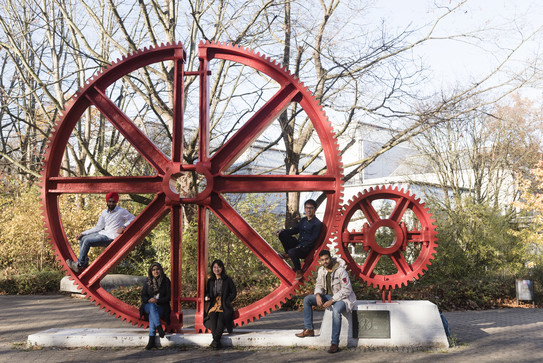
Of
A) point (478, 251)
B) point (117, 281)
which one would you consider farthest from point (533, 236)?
point (117, 281)

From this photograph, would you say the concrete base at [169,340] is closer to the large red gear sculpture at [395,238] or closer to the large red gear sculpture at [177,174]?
the large red gear sculpture at [177,174]

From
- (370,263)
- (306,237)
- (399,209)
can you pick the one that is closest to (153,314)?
(306,237)

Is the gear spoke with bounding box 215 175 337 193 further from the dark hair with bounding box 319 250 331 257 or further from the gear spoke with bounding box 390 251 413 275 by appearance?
the gear spoke with bounding box 390 251 413 275

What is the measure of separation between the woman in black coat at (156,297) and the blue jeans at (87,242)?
44.0 inches

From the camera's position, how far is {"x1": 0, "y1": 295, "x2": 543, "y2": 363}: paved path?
7.46 m

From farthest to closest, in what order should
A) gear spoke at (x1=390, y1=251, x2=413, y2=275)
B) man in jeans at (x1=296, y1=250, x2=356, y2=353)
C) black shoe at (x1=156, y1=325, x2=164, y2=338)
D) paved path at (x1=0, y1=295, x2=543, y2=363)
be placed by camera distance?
gear spoke at (x1=390, y1=251, x2=413, y2=275)
black shoe at (x1=156, y1=325, x2=164, y2=338)
man in jeans at (x1=296, y1=250, x2=356, y2=353)
paved path at (x1=0, y1=295, x2=543, y2=363)

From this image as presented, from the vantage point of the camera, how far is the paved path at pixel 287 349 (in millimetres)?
7465

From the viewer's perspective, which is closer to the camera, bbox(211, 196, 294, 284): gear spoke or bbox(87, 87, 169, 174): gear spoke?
bbox(211, 196, 294, 284): gear spoke

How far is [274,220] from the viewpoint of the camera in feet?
50.0

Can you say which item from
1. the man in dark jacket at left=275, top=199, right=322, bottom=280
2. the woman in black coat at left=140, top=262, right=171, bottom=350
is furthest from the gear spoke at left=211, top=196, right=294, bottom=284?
the woman in black coat at left=140, top=262, right=171, bottom=350

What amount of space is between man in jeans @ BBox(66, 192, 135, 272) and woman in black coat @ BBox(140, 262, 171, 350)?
1.03m

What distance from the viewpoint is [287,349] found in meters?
7.94

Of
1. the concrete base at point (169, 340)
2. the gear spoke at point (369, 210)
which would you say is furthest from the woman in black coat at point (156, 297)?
the gear spoke at point (369, 210)

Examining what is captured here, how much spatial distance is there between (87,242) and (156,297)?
148cm
